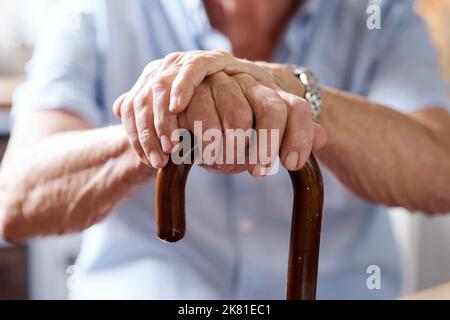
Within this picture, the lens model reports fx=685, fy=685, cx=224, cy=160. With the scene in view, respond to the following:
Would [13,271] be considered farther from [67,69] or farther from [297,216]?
[297,216]

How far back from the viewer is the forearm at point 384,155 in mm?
521

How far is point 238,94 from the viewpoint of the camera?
34cm

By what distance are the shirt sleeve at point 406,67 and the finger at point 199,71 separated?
321mm

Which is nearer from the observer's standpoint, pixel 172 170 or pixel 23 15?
pixel 172 170

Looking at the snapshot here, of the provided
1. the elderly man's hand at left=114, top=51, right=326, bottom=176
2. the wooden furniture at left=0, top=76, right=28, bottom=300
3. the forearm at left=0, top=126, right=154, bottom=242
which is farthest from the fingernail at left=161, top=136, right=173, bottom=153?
the wooden furniture at left=0, top=76, right=28, bottom=300

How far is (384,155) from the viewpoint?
57 centimetres

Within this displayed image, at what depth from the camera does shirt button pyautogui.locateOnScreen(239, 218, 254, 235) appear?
663mm

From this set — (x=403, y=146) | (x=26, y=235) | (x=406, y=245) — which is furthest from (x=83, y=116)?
Result: (x=406, y=245)

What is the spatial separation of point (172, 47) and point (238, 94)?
0.38 m

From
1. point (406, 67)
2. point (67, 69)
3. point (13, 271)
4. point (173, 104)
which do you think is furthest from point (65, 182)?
point (13, 271)

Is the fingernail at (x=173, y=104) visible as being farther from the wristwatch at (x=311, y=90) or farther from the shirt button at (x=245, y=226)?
the shirt button at (x=245, y=226)

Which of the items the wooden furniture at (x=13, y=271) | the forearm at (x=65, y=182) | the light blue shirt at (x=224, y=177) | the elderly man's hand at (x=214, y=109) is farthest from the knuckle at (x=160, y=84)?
the wooden furniture at (x=13, y=271)
